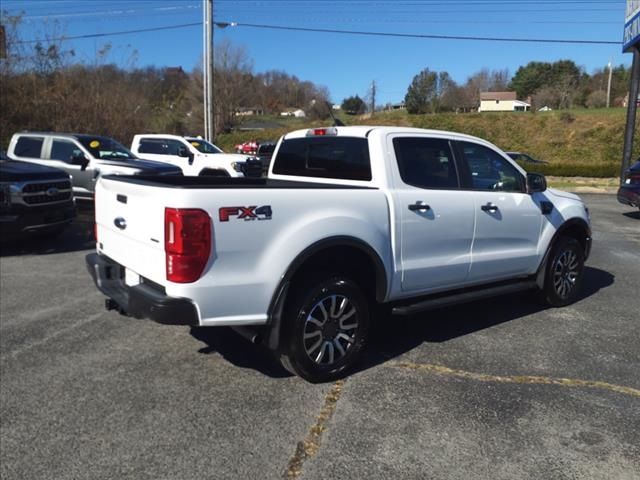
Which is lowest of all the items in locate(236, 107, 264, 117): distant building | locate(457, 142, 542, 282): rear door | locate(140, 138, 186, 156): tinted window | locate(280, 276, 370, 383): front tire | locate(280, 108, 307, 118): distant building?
locate(280, 276, 370, 383): front tire

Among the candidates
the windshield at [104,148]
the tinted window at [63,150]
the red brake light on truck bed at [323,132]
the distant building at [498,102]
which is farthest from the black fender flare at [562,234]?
the distant building at [498,102]

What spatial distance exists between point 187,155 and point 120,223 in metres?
13.2

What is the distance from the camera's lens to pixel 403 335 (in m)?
4.99

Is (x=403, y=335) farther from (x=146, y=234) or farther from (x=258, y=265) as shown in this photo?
(x=146, y=234)

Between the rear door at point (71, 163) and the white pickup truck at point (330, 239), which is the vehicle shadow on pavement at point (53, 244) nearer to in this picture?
the rear door at point (71, 163)

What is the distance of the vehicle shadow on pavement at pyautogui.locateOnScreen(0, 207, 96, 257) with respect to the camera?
28.3 feet

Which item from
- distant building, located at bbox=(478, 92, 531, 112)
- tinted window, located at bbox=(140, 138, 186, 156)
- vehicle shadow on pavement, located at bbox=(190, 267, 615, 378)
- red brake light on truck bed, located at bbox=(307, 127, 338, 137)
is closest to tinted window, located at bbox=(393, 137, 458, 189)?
red brake light on truck bed, located at bbox=(307, 127, 338, 137)

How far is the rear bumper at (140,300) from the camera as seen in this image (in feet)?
10.8

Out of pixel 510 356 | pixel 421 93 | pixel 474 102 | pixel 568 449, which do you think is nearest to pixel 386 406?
pixel 568 449

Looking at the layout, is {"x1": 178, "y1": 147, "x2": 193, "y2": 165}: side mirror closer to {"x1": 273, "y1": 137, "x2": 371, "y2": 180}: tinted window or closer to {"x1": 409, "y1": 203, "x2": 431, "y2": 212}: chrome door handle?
{"x1": 273, "y1": 137, "x2": 371, "y2": 180}: tinted window

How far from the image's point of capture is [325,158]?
484 cm

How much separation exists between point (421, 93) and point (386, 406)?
50393 millimetres

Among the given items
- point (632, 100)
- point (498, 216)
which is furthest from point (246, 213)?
point (632, 100)

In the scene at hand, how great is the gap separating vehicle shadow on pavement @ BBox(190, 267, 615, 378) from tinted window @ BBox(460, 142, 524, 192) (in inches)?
52.4
